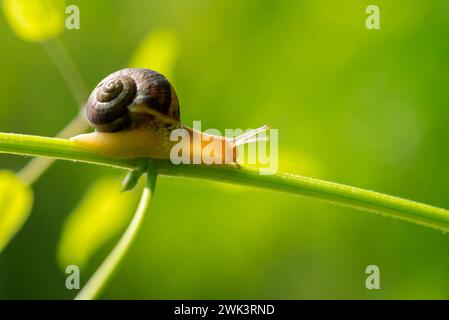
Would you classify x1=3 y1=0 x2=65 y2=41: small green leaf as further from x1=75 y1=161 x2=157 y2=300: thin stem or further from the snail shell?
x1=75 y1=161 x2=157 y2=300: thin stem

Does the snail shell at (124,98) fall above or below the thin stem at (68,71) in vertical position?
below

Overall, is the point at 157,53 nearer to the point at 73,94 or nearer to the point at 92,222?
the point at 73,94

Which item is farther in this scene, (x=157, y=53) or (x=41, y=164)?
(x=157, y=53)

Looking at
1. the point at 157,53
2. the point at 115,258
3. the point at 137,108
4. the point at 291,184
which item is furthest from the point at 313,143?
the point at 115,258

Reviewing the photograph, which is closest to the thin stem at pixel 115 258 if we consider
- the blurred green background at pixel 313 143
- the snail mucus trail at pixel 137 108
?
the snail mucus trail at pixel 137 108

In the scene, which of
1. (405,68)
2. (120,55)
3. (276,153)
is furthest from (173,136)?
(120,55)

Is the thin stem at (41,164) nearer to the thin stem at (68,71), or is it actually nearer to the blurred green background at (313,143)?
the thin stem at (68,71)
